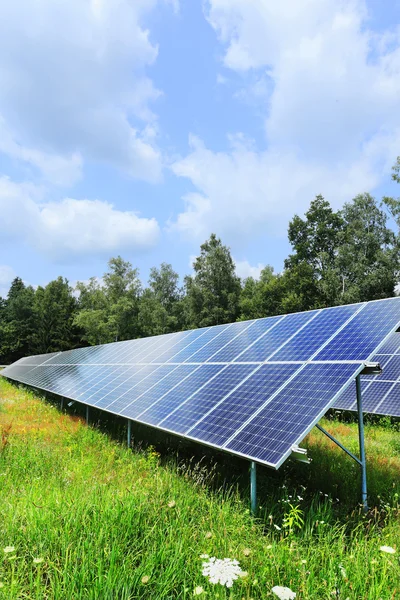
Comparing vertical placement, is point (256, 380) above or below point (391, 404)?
above

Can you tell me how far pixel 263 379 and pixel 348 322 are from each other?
2.35 metres

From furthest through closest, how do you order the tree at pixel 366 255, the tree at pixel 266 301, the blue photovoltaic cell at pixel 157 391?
the tree at pixel 266 301 < the tree at pixel 366 255 < the blue photovoltaic cell at pixel 157 391

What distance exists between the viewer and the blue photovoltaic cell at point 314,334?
25.3 feet

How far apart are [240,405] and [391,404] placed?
294 inches

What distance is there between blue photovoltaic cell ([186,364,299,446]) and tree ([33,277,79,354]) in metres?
59.2

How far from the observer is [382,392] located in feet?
42.2

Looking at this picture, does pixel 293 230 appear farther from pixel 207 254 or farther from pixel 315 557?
pixel 315 557

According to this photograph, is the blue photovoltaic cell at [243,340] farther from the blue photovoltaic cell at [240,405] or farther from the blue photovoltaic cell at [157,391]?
the blue photovoltaic cell at [240,405]

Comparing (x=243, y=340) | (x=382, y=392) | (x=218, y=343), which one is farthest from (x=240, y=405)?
(x=382, y=392)

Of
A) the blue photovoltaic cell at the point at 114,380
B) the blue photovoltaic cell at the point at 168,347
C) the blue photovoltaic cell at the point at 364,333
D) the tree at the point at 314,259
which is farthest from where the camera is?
the tree at the point at 314,259

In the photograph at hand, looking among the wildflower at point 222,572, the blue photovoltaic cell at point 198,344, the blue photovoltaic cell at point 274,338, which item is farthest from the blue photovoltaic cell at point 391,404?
the wildflower at point 222,572

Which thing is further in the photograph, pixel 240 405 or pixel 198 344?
pixel 198 344

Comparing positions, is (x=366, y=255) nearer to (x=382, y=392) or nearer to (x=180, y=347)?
(x=382, y=392)

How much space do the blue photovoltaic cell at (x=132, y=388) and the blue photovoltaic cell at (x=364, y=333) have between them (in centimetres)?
504
